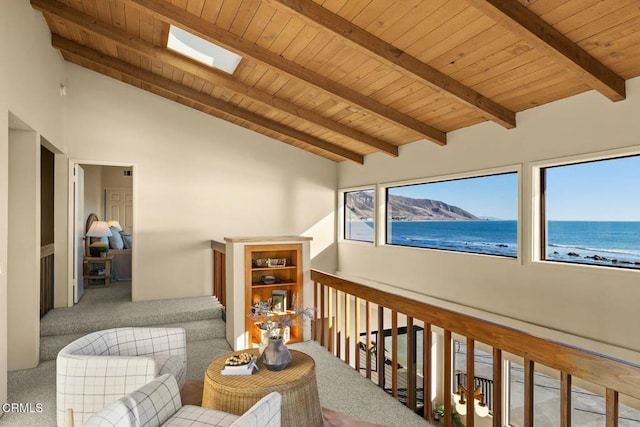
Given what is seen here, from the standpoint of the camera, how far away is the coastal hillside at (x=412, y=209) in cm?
673

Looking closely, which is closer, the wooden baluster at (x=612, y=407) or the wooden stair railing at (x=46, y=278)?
the wooden baluster at (x=612, y=407)

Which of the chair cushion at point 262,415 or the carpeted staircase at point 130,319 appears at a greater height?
the chair cushion at point 262,415

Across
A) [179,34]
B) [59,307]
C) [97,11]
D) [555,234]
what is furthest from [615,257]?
[59,307]

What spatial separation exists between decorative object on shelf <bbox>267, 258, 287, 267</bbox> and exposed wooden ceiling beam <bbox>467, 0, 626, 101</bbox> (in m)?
2.98

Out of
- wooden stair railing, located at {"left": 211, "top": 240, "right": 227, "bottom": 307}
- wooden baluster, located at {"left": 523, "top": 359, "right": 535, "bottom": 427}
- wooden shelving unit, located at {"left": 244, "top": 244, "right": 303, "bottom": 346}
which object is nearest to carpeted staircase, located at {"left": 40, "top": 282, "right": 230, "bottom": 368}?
wooden stair railing, located at {"left": 211, "top": 240, "right": 227, "bottom": 307}

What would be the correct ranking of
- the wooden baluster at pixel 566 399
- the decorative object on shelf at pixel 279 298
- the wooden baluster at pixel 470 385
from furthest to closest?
1. the decorative object on shelf at pixel 279 298
2. the wooden baluster at pixel 470 385
3. the wooden baluster at pixel 566 399

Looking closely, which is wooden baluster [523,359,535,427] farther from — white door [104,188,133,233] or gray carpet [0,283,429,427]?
white door [104,188,133,233]

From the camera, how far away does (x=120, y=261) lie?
283 inches

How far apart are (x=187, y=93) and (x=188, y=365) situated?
10.9 feet

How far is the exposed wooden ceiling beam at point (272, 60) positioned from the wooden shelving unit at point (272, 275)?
170 centimetres

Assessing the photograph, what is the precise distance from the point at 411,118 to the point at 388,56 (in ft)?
4.80

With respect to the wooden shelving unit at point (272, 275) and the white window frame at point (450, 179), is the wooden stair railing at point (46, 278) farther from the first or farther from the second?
the white window frame at point (450, 179)

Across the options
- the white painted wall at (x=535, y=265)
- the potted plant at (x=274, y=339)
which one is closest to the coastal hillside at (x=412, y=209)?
the white painted wall at (x=535, y=265)

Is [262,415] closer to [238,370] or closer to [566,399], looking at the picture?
[238,370]
